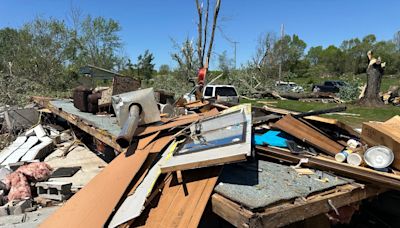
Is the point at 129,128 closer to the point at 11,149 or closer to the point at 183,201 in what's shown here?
the point at 183,201

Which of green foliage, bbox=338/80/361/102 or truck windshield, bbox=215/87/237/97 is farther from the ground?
truck windshield, bbox=215/87/237/97

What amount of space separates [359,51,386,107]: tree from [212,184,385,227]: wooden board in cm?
1346

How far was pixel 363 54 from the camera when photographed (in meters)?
47.4

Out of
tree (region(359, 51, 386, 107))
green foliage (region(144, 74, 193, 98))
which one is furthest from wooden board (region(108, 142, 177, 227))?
green foliage (region(144, 74, 193, 98))

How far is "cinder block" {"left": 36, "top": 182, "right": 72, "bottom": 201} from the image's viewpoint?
15.5 ft

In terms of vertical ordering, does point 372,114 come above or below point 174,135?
below

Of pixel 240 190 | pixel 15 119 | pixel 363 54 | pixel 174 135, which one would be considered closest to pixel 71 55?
pixel 15 119

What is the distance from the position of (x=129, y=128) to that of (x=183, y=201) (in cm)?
165

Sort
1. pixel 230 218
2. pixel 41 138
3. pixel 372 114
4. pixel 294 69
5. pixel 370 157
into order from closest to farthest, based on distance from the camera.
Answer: pixel 230 218 < pixel 370 157 < pixel 41 138 < pixel 372 114 < pixel 294 69

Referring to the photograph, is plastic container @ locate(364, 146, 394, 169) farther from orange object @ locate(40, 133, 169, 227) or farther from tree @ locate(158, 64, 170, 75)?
tree @ locate(158, 64, 170, 75)

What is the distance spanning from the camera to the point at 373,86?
14391mm

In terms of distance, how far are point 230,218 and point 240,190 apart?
0.99 feet

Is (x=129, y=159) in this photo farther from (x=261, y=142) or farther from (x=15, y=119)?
(x=15, y=119)

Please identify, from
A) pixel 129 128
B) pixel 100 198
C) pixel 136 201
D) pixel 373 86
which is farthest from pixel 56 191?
pixel 373 86
